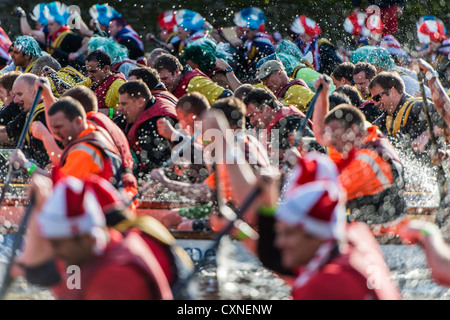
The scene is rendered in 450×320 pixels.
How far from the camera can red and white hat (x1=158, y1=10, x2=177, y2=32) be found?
609 inches

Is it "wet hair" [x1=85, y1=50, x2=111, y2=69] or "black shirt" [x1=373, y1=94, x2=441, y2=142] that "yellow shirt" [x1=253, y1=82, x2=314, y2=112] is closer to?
"black shirt" [x1=373, y1=94, x2=441, y2=142]

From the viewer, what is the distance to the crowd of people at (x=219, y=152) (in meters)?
3.08

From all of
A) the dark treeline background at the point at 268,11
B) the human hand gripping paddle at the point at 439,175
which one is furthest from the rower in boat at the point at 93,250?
the dark treeline background at the point at 268,11

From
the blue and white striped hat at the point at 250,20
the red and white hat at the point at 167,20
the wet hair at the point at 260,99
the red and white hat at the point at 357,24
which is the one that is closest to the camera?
the wet hair at the point at 260,99

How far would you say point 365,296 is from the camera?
117 inches

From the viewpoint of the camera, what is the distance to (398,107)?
25.3ft

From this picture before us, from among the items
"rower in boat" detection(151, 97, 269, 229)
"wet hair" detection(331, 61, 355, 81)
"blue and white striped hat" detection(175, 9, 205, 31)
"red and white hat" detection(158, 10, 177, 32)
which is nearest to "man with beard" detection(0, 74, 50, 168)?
"rower in boat" detection(151, 97, 269, 229)

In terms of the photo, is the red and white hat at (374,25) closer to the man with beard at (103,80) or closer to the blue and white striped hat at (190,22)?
the blue and white striped hat at (190,22)

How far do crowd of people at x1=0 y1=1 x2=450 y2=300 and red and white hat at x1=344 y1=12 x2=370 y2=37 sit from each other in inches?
8.9

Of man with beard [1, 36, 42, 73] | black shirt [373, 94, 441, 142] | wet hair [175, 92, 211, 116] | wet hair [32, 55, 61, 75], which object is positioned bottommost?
wet hair [175, 92, 211, 116]

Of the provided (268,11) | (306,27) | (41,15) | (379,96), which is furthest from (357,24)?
(379,96)

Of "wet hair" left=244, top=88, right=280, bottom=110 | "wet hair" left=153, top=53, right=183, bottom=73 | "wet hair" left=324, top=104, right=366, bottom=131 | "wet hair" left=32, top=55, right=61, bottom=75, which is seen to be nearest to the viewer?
"wet hair" left=324, top=104, right=366, bottom=131

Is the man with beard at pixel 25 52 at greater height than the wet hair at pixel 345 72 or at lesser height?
greater

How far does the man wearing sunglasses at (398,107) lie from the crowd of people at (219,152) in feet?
0.04
